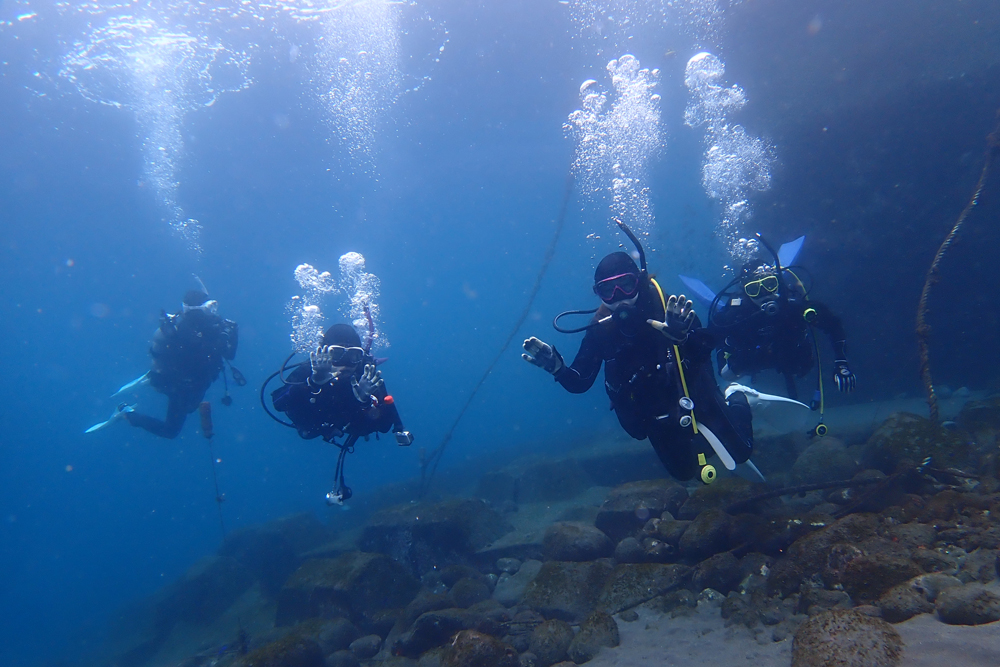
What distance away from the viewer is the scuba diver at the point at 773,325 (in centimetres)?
649

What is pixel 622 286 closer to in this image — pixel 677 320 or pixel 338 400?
pixel 677 320

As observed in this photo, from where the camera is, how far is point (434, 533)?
8945mm

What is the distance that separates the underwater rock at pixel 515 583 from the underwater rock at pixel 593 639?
2.29 m

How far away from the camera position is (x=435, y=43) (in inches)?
739

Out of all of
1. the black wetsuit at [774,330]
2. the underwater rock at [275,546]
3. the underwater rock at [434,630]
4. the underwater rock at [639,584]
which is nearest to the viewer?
the underwater rock at [639,584]

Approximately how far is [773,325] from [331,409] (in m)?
6.36

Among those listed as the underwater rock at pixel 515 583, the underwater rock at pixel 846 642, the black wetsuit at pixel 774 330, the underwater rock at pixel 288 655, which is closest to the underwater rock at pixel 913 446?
the black wetsuit at pixel 774 330

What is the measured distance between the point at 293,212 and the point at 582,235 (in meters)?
39.6

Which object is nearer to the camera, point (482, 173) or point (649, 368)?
point (649, 368)

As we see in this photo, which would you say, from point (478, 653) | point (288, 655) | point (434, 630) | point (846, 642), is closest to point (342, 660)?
point (288, 655)

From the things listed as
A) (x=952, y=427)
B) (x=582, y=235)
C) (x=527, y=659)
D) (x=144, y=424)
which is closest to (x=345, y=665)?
(x=527, y=659)

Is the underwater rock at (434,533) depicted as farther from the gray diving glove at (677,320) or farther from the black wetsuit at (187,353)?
the gray diving glove at (677,320)

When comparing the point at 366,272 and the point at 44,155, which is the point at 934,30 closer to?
the point at 44,155

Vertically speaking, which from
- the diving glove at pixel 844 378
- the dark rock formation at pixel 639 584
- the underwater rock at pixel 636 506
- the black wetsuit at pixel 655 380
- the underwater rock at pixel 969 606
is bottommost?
the dark rock formation at pixel 639 584
